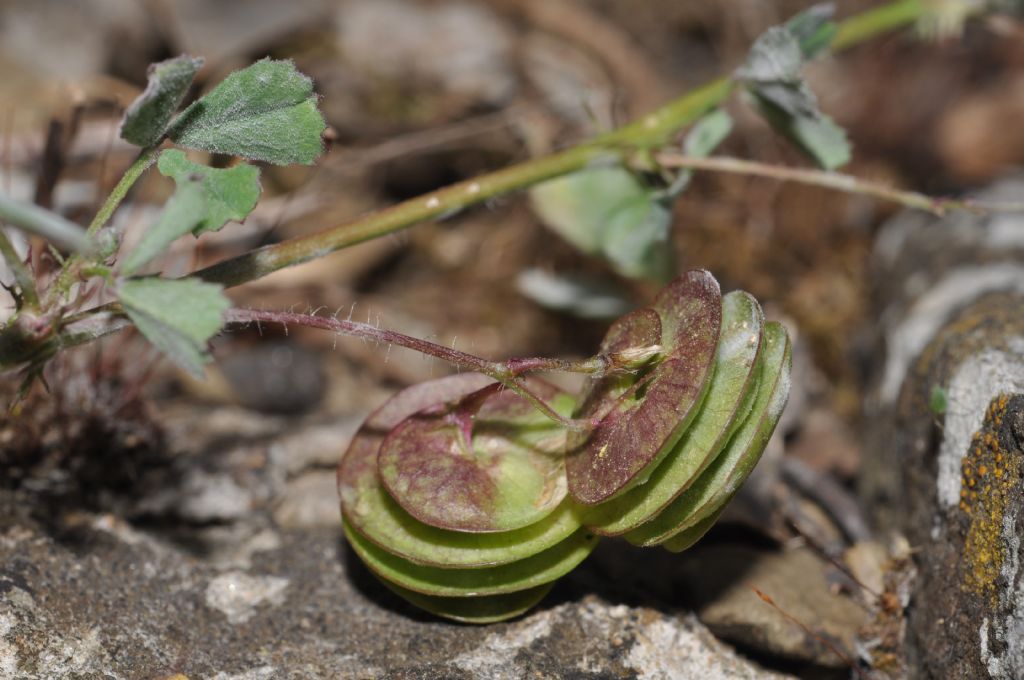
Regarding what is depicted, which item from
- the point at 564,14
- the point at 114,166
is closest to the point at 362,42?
the point at 564,14

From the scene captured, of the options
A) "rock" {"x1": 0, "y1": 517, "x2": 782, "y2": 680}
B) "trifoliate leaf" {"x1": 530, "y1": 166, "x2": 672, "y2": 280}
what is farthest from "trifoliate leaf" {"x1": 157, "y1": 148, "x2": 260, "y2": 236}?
"trifoliate leaf" {"x1": 530, "y1": 166, "x2": 672, "y2": 280}

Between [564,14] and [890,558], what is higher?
[564,14]

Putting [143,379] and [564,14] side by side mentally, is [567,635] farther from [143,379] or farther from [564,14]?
[564,14]

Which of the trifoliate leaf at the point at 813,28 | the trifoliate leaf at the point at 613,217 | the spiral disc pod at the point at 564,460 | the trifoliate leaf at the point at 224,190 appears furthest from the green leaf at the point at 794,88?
the trifoliate leaf at the point at 224,190

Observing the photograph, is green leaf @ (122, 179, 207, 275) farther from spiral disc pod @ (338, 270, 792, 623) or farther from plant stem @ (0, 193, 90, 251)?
spiral disc pod @ (338, 270, 792, 623)

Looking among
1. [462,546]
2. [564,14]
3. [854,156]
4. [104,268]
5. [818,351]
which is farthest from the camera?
[564,14]

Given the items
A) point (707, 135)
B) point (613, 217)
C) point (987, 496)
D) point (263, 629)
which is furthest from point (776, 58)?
point (263, 629)

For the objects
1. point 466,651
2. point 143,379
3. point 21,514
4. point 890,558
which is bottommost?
point 21,514

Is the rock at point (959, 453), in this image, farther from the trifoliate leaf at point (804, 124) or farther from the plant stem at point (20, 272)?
the plant stem at point (20, 272)
